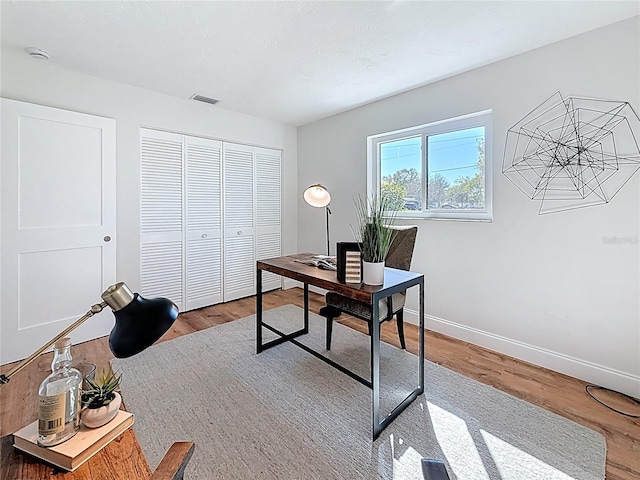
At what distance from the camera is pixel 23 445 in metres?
0.80

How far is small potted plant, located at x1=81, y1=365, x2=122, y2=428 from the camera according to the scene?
33.5 inches

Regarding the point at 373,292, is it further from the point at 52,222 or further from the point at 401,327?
the point at 52,222

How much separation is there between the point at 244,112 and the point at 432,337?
10.9ft

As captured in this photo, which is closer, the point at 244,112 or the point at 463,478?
the point at 463,478

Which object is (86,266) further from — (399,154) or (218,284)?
(399,154)

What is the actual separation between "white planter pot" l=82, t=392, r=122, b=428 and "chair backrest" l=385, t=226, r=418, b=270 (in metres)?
2.09

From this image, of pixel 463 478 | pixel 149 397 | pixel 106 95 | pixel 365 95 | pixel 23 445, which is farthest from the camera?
pixel 365 95

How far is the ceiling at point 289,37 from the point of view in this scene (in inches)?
72.6

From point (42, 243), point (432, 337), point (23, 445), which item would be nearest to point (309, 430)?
point (23, 445)

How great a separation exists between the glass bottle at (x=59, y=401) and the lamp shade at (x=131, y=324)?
4.9 inches

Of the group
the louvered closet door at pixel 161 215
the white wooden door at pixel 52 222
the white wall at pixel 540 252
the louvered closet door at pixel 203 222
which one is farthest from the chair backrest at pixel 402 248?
the white wooden door at pixel 52 222

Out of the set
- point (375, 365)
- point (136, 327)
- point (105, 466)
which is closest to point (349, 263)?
point (375, 365)

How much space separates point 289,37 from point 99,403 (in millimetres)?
2273

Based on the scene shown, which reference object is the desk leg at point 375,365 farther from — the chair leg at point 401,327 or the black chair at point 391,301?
the chair leg at point 401,327
